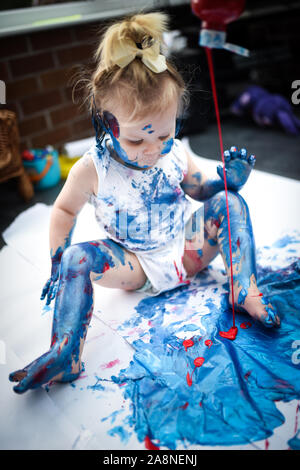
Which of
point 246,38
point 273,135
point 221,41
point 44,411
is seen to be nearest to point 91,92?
point 221,41

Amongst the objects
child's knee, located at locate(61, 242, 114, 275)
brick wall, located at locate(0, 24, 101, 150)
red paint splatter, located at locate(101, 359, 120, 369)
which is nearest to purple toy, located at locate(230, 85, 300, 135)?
brick wall, located at locate(0, 24, 101, 150)

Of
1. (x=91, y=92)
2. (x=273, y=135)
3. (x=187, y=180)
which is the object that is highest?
(x=91, y=92)

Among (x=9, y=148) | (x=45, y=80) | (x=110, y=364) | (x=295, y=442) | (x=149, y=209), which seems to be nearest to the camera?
(x=295, y=442)

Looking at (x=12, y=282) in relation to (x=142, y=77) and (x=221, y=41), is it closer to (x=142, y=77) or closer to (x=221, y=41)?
(x=142, y=77)

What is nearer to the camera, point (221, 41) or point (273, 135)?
point (221, 41)

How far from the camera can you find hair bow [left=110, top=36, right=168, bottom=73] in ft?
2.52

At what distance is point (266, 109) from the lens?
2.25m

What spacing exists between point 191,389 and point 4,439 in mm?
388

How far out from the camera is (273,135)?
2170 millimetres

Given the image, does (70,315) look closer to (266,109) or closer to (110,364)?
(110,364)

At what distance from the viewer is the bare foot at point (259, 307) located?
0.90 m

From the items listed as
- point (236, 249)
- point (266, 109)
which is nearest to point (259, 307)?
point (236, 249)

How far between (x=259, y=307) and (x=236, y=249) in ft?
0.51

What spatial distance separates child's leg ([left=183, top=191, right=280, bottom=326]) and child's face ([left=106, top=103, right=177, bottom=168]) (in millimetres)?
Result: 240
